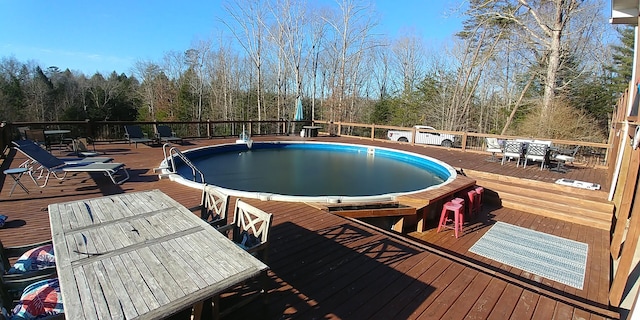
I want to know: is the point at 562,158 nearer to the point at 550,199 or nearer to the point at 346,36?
the point at 550,199

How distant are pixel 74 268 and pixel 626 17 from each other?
8.20 metres

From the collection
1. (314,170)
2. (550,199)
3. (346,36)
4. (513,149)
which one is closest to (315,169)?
(314,170)

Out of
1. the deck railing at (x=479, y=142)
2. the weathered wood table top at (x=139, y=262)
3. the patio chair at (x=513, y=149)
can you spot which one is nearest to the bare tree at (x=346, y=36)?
the deck railing at (x=479, y=142)

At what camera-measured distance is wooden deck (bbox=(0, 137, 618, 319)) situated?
2.28 meters

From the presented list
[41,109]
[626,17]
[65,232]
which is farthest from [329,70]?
[41,109]

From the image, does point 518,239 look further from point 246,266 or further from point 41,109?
point 41,109

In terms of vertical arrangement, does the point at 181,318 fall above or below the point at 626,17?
below

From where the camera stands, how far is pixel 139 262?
62.5 inches

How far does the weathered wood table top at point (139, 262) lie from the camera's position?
1.29m

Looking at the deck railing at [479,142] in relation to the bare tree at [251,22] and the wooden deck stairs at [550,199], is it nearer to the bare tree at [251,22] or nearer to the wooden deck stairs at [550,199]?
the wooden deck stairs at [550,199]

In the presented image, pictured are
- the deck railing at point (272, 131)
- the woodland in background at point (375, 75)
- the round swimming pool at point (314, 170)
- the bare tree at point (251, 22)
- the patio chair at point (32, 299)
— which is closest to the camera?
the patio chair at point (32, 299)

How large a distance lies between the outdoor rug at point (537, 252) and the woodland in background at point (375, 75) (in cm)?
730

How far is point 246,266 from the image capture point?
5.24 ft

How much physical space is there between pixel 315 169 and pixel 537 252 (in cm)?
562
